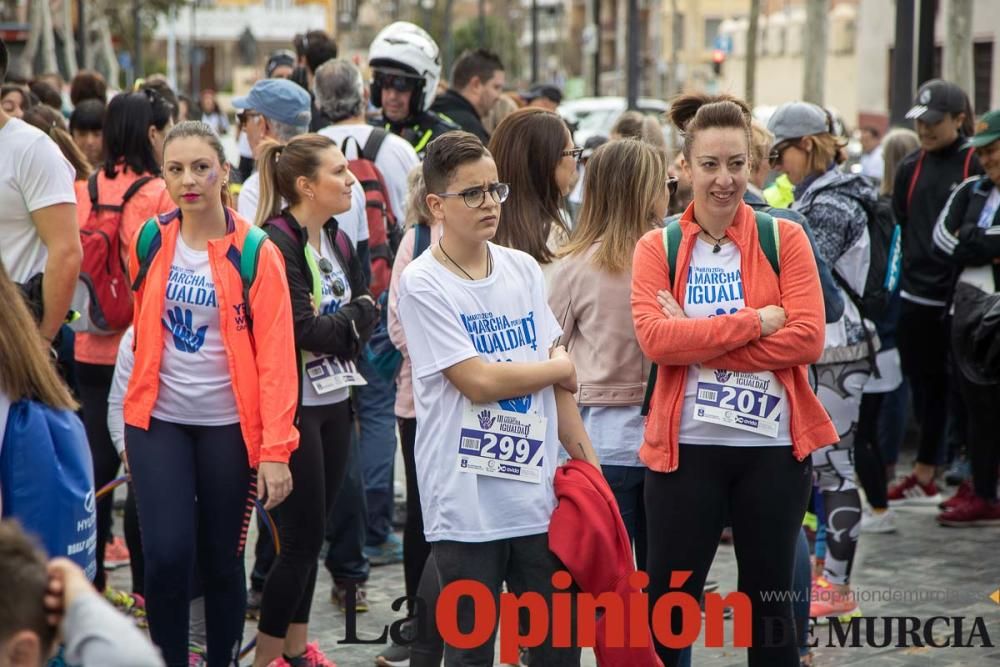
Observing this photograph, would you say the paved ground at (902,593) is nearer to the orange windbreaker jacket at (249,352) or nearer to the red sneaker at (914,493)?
the red sneaker at (914,493)

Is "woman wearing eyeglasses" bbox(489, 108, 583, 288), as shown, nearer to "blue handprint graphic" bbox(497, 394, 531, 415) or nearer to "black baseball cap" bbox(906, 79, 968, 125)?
"blue handprint graphic" bbox(497, 394, 531, 415)

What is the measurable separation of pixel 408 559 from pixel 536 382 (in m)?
1.73

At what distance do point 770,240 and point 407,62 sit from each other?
3.68 metres

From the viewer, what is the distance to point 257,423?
4633 mm

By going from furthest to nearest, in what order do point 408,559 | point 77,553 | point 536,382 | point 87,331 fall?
point 87,331
point 408,559
point 536,382
point 77,553

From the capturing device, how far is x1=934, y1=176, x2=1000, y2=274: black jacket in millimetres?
7078

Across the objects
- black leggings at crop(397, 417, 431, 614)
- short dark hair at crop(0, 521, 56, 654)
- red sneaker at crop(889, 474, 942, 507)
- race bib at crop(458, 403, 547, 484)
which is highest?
short dark hair at crop(0, 521, 56, 654)

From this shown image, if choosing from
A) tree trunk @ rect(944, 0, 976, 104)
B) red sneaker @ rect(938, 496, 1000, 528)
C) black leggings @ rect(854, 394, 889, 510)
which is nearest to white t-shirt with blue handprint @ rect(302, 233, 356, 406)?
black leggings @ rect(854, 394, 889, 510)

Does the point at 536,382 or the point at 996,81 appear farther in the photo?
the point at 996,81

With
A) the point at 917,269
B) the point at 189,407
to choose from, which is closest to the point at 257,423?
the point at 189,407

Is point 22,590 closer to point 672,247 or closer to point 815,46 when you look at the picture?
point 672,247

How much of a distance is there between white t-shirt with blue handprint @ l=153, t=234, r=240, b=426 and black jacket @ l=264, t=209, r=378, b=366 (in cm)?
47

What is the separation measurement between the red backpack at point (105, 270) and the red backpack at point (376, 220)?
1.05m

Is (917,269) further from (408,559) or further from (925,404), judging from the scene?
(408,559)
